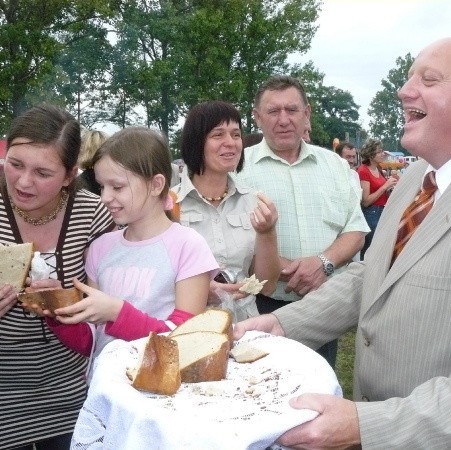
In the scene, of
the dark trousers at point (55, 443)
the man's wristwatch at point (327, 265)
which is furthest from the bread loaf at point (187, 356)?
the man's wristwatch at point (327, 265)

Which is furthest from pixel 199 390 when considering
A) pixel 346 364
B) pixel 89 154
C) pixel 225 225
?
pixel 346 364

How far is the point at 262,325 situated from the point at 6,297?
955 mm

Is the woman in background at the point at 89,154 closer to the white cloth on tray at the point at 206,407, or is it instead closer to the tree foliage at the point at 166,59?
the white cloth on tray at the point at 206,407

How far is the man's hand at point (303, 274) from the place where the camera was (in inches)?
144

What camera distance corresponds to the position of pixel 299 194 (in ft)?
12.8

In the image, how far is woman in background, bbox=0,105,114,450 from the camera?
254 cm

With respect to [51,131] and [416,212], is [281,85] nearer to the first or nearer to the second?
[51,131]

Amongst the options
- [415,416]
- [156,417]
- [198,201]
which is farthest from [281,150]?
[156,417]

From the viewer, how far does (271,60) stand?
106ft

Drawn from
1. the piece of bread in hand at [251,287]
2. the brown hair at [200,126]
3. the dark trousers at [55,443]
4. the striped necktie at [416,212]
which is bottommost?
the dark trousers at [55,443]

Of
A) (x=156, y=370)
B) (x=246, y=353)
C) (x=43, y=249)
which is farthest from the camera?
(x=43, y=249)

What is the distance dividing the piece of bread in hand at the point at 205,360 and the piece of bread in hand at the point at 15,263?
0.88 m

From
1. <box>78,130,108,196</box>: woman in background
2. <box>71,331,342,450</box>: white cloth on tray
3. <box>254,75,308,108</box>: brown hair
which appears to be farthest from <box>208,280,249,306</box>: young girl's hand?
<box>254,75,308,108</box>: brown hair

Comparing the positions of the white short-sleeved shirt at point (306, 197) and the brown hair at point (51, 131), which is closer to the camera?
the brown hair at point (51, 131)
